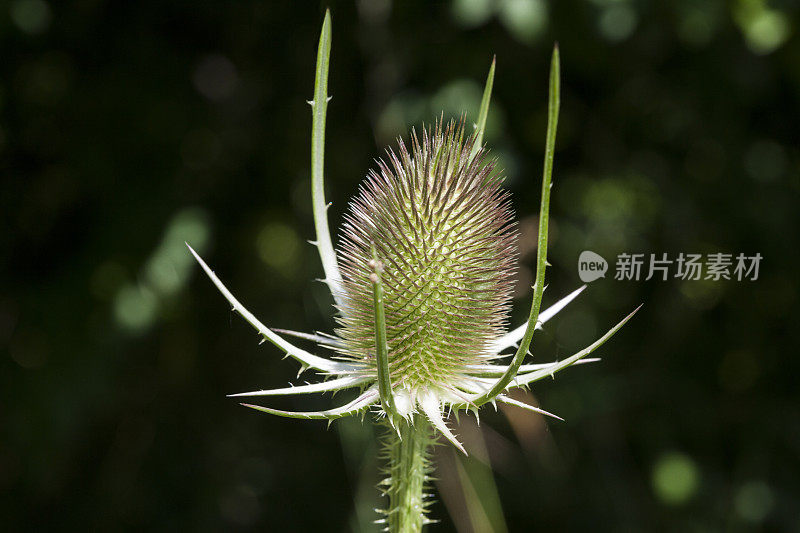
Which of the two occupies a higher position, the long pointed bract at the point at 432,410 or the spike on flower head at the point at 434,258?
the spike on flower head at the point at 434,258

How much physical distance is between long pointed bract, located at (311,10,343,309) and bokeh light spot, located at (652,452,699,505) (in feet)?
4.21

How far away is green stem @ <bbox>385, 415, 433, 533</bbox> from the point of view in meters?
0.93

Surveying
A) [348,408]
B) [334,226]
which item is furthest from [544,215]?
[334,226]

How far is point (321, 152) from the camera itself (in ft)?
3.18

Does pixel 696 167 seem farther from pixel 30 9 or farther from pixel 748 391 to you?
pixel 30 9

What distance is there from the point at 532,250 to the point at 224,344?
99 centimetres

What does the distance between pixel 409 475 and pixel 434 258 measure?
11.7 inches

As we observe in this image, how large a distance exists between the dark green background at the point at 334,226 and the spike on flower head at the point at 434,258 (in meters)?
0.68

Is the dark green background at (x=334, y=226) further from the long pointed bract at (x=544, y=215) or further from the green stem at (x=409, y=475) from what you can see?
the long pointed bract at (x=544, y=215)

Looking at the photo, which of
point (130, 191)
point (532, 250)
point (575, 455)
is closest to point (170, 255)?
point (130, 191)

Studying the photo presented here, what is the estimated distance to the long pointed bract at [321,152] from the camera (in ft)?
2.95

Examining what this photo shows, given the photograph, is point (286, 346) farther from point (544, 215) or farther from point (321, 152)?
point (544, 215)

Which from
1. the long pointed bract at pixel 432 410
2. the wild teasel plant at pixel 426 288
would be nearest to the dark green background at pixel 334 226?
the wild teasel plant at pixel 426 288

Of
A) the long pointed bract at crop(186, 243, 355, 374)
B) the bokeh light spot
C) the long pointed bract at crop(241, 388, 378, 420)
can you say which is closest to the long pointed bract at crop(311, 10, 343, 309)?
the long pointed bract at crop(186, 243, 355, 374)
